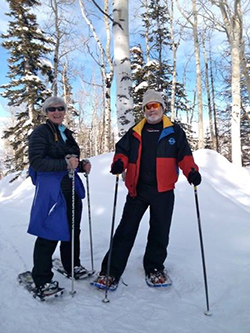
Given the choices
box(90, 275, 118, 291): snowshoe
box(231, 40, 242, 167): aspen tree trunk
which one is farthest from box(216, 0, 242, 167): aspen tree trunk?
box(90, 275, 118, 291): snowshoe

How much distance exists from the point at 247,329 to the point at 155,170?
1.74 metres

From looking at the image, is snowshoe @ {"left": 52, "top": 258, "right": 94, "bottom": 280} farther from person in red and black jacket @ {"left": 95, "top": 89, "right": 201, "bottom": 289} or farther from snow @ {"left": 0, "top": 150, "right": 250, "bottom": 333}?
person in red and black jacket @ {"left": 95, "top": 89, "right": 201, "bottom": 289}

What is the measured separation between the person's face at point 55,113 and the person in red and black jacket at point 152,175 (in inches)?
30.0

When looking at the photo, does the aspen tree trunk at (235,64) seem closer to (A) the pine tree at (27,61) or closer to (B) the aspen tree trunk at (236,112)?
(B) the aspen tree trunk at (236,112)

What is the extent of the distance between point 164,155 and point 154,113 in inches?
21.1

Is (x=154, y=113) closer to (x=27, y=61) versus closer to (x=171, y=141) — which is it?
(x=171, y=141)

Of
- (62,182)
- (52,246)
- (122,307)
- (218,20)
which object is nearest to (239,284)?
(122,307)

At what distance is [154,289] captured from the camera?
2.85m

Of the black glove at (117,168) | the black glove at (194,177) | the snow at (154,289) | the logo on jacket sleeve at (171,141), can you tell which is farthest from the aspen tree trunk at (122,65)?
the black glove at (194,177)

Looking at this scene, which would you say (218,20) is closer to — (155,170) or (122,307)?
(155,170)

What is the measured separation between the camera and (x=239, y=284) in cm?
283

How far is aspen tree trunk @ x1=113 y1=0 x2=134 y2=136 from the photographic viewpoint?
482cm

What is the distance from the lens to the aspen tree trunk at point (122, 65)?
4816 millimetres

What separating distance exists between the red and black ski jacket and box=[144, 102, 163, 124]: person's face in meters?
0.09
